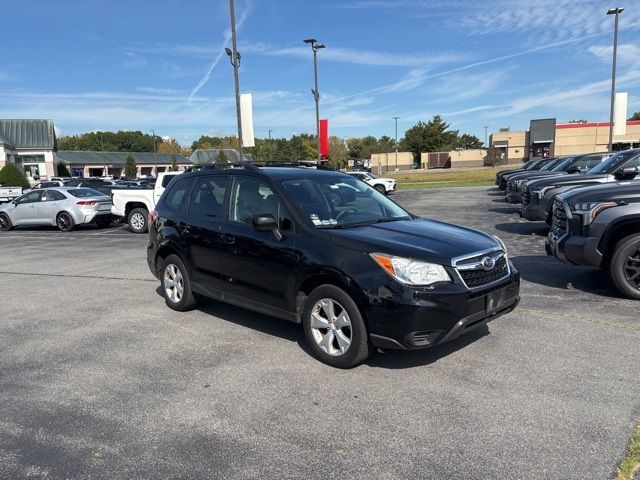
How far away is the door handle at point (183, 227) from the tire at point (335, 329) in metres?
2.11

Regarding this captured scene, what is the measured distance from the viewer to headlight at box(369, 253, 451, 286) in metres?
4.10

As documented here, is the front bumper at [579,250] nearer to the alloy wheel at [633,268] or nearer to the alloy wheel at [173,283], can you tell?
the alloy wheel at [633,268]

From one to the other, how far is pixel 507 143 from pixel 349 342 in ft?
255

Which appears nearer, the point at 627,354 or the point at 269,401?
the point at 269,401

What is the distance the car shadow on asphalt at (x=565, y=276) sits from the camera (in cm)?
698

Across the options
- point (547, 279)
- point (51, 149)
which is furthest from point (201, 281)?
point (51, 149)

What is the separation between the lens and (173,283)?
255 inches

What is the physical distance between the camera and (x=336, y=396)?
13.1 ft

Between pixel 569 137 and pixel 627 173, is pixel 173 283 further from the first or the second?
pixel 569 137

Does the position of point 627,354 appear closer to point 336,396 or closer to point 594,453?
point 594,453

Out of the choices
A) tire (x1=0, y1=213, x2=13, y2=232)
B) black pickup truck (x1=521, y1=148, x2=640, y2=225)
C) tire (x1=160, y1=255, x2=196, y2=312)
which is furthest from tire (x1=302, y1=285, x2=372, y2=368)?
tire (x1=0, y1=213, x2=13, y2=232)

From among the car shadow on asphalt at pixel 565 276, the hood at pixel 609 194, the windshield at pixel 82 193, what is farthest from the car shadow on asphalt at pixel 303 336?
the windshield at pixel 82 193

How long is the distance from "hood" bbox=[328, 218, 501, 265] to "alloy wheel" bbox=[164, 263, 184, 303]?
2560 millimetres

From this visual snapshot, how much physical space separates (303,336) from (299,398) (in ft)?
4.69
